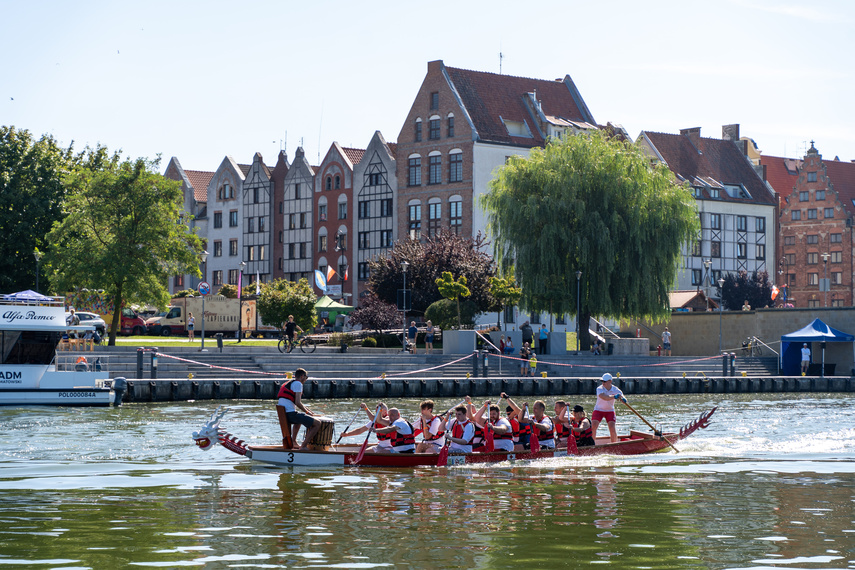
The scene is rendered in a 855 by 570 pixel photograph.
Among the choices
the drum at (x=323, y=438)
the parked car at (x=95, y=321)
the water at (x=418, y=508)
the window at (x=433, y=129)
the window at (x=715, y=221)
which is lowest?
the water at (x=418, y=508)

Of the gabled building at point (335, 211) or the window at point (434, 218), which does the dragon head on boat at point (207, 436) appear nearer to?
the window at point (434, 218)

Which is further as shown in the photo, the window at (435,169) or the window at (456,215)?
the window at (435,169)

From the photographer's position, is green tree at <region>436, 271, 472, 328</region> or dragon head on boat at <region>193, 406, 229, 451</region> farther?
green tree at <region>436, 271, 472, 328</region>

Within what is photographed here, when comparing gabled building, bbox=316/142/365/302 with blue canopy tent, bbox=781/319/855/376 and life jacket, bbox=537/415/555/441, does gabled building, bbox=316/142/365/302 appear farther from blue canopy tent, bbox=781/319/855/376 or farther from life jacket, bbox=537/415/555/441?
life jacket, bbox=537/415/555/441

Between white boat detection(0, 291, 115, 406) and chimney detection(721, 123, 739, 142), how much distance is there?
81.8 meters

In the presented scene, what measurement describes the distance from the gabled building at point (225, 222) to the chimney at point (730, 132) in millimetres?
45328

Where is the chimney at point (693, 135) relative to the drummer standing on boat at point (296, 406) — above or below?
above

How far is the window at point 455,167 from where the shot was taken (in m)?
84.8

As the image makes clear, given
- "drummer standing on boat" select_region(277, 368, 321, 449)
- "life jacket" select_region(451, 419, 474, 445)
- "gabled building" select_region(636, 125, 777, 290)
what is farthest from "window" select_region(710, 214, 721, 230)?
"drummer standing on boat" select_region(277, 368, 321, 449)

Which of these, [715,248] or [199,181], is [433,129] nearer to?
[715,248]

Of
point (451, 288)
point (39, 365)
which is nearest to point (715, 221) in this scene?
point (451, 288)

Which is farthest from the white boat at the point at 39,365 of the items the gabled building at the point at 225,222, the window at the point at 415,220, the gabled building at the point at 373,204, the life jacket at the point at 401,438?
the gabled building at the point at 225,222

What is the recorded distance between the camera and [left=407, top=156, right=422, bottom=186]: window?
290 ft

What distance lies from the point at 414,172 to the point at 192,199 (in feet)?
103
